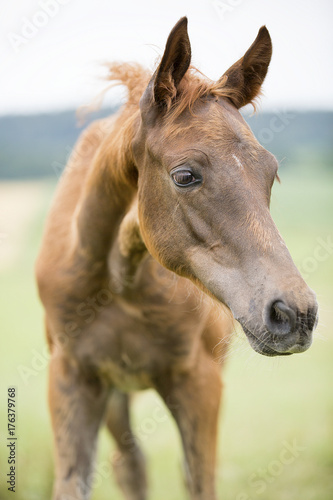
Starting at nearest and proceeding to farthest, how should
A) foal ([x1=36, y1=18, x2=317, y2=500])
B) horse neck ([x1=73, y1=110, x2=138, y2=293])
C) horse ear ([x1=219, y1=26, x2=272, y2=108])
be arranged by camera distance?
1. foal ([x1=36, y1=18, x2=317, y2=500])
2. horse ear ([x1=219, y1=26, x2=272, y2=108])
3. horse neck ([x1=73, y1=110, x2=138, y2=293])

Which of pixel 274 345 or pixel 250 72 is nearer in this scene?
pixel 274 345

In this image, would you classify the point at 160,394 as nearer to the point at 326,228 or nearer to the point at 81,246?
the point at 81,246

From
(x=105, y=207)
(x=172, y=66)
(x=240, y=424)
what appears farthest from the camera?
(x=240, y=424)

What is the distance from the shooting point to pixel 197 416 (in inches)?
134

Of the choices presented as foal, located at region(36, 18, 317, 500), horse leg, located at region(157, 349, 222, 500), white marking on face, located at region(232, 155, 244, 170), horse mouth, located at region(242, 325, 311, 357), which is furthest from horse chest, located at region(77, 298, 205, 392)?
white marking on face, located at region(232, 155, 244, 170)

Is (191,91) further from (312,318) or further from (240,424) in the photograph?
(240,424)

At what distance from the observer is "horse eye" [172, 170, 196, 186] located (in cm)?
223

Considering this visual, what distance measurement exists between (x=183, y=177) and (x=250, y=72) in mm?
708

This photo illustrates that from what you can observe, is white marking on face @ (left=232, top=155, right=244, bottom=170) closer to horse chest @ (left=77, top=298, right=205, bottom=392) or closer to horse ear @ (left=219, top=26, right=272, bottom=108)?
horse ear @ (left=219, top=26, right=272, bottom=108)

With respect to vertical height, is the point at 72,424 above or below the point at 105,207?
below

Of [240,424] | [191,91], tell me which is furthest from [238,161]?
[240,424]

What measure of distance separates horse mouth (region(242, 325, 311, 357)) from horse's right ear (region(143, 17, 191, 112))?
1076mm

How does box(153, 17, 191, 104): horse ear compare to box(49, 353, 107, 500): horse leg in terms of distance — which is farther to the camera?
box(49, 353, 107, 500): horse leg

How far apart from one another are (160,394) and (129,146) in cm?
168
